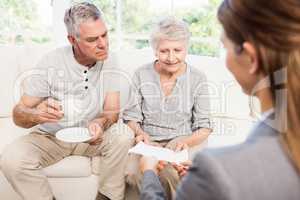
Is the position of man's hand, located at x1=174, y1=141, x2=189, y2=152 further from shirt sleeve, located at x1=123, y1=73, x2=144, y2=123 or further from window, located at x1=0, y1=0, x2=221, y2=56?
window, located at x1=0, y1=0, x2=221, y2=56

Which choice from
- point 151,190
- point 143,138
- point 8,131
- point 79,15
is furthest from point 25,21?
point 151,190

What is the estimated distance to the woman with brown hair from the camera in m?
0.69

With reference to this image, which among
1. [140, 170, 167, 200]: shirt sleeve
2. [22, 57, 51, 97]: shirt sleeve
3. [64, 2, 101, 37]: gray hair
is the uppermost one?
[64, 2, 101, 37]: gray hair

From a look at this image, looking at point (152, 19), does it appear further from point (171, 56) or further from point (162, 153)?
point (162, 153)

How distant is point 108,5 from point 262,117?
316cm

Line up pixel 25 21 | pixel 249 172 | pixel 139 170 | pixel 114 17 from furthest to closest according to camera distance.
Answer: pixel 114 17 → pixel 25 21 → pixel 139 170 → pixel 249 172

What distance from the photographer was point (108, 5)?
12.2ft

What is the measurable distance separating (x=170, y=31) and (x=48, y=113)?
764mm

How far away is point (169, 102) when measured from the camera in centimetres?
211

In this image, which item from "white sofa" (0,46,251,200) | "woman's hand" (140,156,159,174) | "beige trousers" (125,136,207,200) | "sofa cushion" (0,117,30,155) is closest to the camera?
"woman's hand" (140,156,159,174)

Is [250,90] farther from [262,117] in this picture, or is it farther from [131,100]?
[131,100]

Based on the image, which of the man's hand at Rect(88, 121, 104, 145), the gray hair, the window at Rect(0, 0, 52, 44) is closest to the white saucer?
the man's hand at Rect(88, 121, 104, 145)

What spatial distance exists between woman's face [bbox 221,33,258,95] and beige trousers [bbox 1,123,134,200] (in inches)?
52.4

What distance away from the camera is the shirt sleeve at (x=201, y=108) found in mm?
2105
